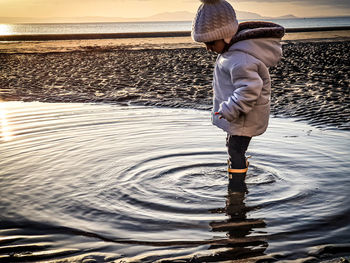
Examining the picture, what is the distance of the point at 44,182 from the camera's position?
4.78 meters

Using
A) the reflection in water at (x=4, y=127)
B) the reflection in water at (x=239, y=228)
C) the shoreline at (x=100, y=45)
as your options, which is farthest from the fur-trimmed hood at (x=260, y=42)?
the shoreline at (x=100, y=45)

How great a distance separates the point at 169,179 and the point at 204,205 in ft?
2.61

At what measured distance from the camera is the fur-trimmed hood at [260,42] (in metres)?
4.05

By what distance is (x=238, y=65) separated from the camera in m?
3.91

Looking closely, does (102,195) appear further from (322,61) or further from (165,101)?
(322,61)

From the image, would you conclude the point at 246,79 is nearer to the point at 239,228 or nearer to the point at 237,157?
the point at 237,157

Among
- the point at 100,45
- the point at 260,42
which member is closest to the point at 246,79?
the point at 260,42

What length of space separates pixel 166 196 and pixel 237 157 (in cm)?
79

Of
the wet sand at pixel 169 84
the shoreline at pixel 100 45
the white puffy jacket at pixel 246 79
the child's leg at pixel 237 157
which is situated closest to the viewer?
the white puffy jacket at pixel 246 79

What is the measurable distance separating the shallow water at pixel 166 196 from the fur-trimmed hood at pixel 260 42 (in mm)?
1282

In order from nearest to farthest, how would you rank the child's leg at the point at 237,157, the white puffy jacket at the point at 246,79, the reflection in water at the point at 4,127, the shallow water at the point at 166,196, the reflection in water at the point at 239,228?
the reflection in water at the point at 239,228 → the shallow water at the point at 166,196 → the white puffy jacket at the point at 246,79 → the child's leg at the point at 237,157 → the reflection in water at the point at 4,127

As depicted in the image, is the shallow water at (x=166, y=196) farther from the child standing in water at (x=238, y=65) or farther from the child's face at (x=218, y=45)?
the child's face at (x=218, y=45)

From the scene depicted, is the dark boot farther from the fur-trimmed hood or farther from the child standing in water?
the fur-trimmed hood

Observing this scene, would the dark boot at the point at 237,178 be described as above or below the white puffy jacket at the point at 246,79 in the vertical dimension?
below
